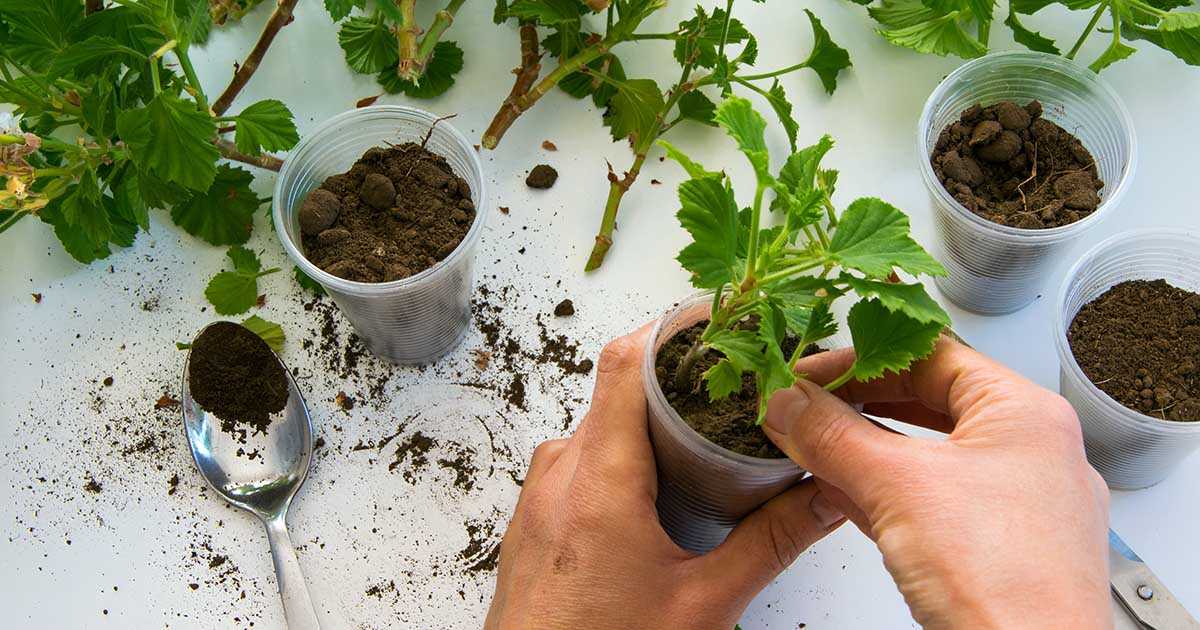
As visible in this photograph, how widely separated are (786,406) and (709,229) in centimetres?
19

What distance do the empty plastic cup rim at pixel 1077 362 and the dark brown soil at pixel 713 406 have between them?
14.8 inches

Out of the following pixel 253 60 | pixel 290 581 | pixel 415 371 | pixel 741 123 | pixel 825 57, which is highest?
pixel 741 123

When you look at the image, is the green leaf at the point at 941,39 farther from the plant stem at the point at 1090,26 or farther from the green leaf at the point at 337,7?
the green leaf at the point at 337,7

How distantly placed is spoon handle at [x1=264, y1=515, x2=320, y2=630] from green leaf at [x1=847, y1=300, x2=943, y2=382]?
0.73 m

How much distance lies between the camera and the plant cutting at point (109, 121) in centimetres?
102

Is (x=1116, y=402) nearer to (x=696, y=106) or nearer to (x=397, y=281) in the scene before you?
(x=696, y=106)

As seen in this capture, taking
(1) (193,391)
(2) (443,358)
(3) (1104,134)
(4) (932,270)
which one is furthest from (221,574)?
(3) (1104,134)

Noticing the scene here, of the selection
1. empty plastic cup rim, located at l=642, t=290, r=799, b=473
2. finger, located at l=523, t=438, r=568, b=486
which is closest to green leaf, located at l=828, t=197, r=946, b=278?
empty plastic cup rim, located at l=642, t=290, r=799, b=473

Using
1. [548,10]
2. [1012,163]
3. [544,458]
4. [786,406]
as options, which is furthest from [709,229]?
[1012,163]

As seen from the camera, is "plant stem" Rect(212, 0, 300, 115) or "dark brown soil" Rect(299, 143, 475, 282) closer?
"dark brown soil" Rect(299, 143, 475, 282)

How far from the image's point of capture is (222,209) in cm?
126

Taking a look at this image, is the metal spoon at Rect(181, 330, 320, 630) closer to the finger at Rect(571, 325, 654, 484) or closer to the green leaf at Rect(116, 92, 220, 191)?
the green leaf at Rect(116, 92, 220, 191)

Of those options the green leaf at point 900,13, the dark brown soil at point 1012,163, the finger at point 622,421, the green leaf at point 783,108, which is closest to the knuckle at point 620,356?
the finger at point 622,421

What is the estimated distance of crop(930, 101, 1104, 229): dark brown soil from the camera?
1.21 m
